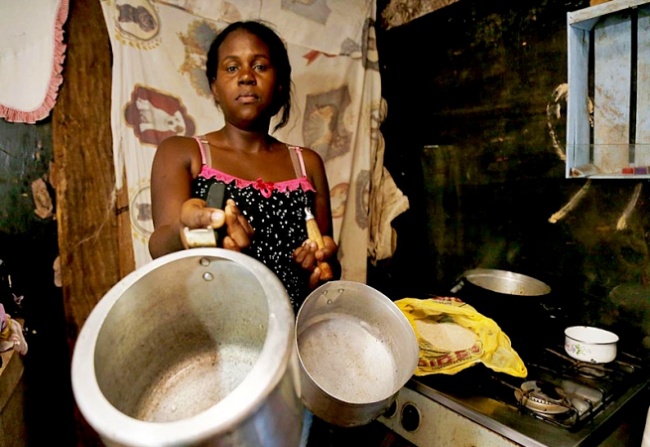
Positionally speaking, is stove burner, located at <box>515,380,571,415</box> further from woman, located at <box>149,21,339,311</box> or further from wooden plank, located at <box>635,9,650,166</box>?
wooden plank, located at <box>635,9,650,166</box>

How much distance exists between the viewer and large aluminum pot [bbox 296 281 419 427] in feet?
2.94

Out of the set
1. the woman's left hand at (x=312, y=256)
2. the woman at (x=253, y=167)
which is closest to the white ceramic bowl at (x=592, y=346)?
the woman at (x=253, y=167)

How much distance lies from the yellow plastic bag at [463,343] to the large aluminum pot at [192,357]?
2.47 feet

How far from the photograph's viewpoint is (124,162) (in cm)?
157

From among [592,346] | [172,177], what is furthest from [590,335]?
[172,177]

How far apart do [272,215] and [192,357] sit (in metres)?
0.42

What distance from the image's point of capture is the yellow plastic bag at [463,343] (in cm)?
128

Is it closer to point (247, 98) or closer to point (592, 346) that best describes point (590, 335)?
point (592, 346)

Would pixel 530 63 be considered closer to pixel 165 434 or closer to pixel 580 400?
pixel 580 400

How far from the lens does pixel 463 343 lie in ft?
4.43

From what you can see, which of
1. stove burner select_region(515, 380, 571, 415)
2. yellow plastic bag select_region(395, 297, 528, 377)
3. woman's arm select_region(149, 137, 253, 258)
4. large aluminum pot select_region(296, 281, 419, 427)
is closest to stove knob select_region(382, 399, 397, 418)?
yellow plastic bag select_region(395, 297, 528, 377)

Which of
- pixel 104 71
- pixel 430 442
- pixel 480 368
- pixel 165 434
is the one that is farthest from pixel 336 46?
pixel 165 434

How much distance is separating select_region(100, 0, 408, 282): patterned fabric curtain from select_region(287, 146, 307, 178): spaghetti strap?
0.65 meters

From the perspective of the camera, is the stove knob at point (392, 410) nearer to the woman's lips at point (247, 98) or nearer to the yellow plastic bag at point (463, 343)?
the yellow plastic bag at point (463, 343)
